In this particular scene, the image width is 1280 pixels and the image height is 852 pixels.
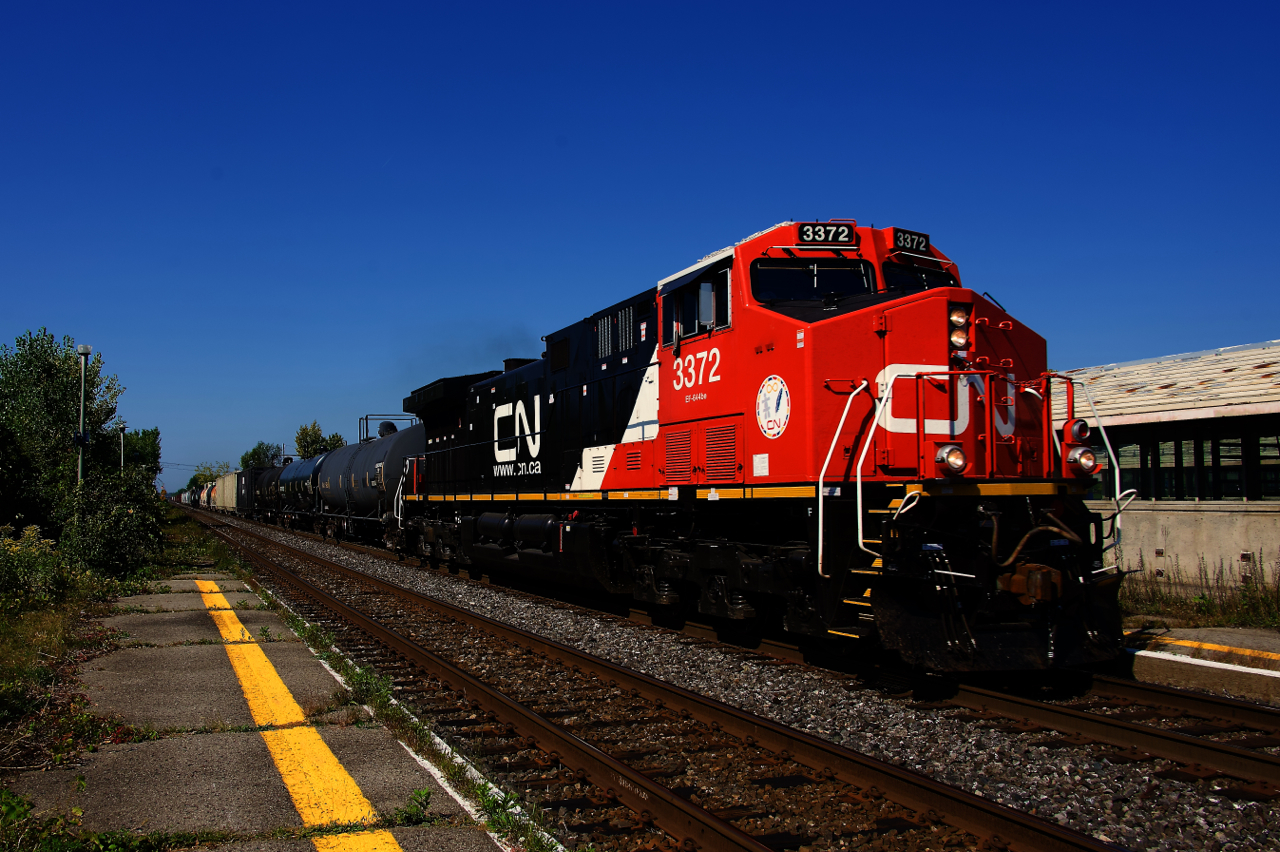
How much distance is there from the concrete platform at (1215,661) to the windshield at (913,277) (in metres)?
3.86

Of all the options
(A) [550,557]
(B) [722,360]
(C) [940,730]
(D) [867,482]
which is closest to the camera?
(C) [940,730]

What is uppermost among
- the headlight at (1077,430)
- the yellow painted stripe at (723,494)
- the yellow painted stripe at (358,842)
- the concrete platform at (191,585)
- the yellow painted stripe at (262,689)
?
the headlight at (1077,430)

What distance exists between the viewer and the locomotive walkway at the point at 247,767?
3791mm

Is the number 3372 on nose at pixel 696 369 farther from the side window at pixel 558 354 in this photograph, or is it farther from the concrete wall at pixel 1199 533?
the concrete wall at pixel 1199 533

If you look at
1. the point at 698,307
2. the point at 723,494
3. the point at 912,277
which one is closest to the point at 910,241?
the point at 912,277

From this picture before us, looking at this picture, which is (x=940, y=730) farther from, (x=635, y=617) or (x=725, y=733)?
(x=635, y=617)

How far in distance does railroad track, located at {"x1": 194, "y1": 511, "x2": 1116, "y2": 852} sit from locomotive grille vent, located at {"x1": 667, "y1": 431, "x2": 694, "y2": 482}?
7.23ft

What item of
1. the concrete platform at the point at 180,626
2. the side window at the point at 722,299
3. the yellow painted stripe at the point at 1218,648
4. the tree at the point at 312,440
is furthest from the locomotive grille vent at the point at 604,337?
the tree at the point at 312,440

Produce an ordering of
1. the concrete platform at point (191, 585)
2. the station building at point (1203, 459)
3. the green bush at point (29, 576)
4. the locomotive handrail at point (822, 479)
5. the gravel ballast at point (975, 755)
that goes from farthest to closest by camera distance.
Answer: the concrete platform at point (191, 585) → the station building at point (1203, 459) → the green bush at point (29, 576) → the locomotive handrail at point (822, 479) → the gravel ballast at point (975, 755)

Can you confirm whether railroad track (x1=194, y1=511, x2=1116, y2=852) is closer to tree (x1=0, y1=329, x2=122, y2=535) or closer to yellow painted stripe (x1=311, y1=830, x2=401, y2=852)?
yellow painted stripe (x1=311, y1=830, x2=401, y2=852)

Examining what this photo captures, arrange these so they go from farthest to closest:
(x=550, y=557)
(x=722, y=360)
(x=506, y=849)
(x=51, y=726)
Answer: (x=550, y=557) < (x=722, y=360) < (x=51, y=726) < (x=506, y=849)

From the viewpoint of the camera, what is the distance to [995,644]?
605cm

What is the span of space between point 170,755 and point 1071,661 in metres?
6.15

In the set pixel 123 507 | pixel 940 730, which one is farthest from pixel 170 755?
pixel 123 507
